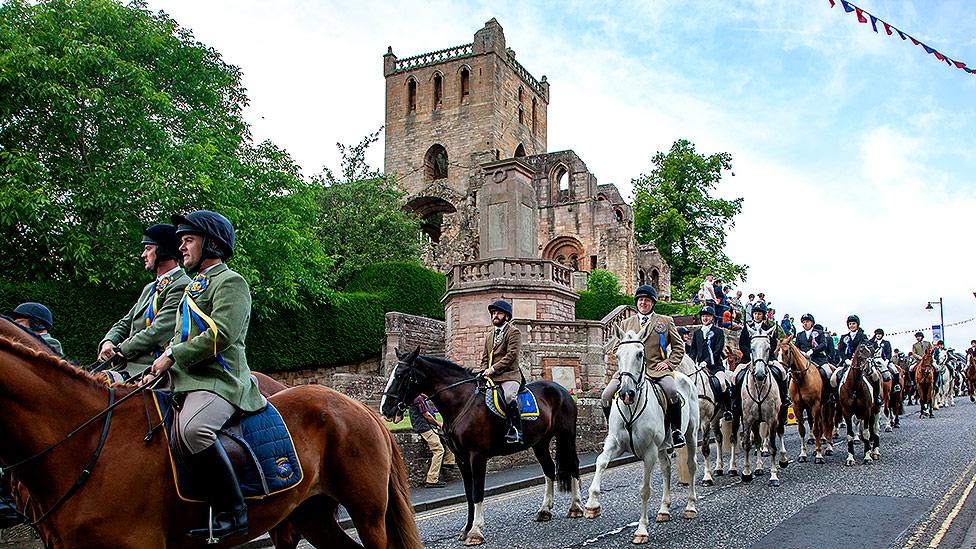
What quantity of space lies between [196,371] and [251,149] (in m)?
23.0

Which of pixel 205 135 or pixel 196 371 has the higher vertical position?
pixel 205 135

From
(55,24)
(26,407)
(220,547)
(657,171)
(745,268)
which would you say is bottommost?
(220,547)

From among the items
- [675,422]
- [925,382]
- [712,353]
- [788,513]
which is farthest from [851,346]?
[925,382]

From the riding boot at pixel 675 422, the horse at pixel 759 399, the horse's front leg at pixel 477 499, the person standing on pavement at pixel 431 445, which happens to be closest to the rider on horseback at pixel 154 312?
the horse's front leg at pixel 477 499

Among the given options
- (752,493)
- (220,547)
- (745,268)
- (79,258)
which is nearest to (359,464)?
(220,547)

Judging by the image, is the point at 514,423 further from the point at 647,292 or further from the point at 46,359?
the point at 46,359

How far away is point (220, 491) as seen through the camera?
4.39 m

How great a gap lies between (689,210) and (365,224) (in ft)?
73.1

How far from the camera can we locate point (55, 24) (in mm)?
20750

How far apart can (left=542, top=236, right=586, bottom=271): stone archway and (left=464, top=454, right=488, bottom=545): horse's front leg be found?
43594 mm

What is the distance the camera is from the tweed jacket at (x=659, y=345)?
9570 mm

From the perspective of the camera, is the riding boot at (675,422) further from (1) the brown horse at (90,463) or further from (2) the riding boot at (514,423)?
(1) the brown horse at (90,463)

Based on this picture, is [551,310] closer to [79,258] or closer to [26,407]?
[79,258]

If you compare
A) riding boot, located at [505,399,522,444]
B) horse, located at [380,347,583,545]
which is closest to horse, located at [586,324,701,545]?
horse, located at [380,347,583,545]
